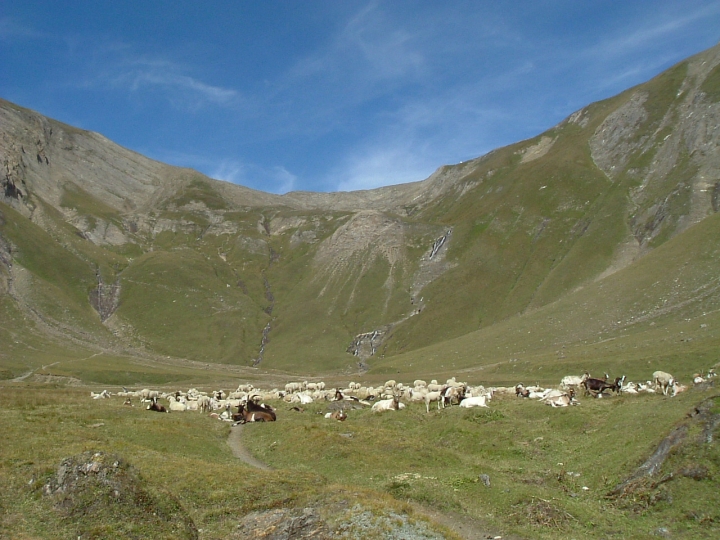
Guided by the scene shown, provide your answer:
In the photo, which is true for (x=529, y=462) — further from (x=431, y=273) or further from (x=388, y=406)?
(x=431, y=273)

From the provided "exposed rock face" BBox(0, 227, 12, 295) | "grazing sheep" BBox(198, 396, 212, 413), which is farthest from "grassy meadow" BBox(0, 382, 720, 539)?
"exposed rock face" BBox(0, 227, 12, 295)

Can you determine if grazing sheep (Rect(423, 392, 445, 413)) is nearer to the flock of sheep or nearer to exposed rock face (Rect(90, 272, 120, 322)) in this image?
the flock of sheep

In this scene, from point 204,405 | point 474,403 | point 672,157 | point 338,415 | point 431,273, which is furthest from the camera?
point 431,273

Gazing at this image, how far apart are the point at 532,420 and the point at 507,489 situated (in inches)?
534

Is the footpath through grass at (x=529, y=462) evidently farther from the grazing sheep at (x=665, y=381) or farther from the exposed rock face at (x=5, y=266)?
the exposed rock face at (x=5, y=266)

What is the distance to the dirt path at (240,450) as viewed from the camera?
2506cm

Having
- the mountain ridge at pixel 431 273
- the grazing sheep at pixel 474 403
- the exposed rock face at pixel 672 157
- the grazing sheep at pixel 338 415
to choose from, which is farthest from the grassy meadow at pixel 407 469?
the exposed rock face at pixel 672 157

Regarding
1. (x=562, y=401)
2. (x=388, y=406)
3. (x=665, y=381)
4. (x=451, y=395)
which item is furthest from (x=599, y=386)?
(x=388, y=406)

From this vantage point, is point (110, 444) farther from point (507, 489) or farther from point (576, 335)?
point (576, 335)

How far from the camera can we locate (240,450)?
93.9ft

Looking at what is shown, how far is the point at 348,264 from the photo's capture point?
19525cm

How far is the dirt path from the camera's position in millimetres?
25062

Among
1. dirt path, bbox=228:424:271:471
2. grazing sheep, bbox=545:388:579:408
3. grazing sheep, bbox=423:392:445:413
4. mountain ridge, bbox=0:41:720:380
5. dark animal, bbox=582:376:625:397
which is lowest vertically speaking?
dark animal, bbox=582:376:625:397

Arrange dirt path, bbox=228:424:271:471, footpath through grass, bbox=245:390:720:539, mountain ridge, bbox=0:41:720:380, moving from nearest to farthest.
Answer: footpath through grass, bbox=245:390:720:539
dirt path, bbox=228:424:271:471
mountain ridge, bbox=0:41:720:380
